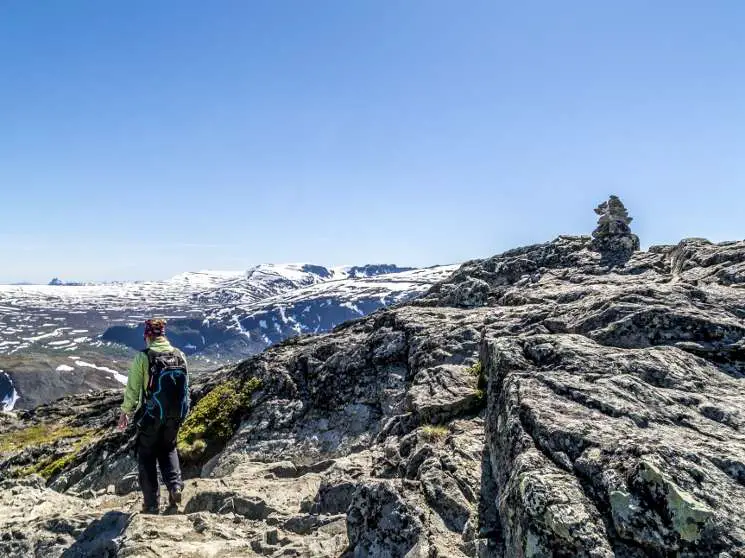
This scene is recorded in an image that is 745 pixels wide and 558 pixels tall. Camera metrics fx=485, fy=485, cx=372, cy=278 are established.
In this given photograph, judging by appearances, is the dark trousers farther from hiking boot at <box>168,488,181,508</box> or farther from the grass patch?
the grass patch

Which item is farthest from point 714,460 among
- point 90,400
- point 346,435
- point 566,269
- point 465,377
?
point 90,400

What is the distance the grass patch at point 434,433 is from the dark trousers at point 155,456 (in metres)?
6.96

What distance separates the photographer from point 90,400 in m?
73.7

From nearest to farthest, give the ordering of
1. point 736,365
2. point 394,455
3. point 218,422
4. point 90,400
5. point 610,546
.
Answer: point 610,546, point 736,365, point 394,455, point 218,422, point 90,400

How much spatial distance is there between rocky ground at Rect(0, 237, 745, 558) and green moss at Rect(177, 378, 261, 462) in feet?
0.26

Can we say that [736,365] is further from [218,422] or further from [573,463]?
[218,422]

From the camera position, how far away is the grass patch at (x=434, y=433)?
12.8m

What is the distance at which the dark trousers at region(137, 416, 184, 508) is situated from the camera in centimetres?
1341

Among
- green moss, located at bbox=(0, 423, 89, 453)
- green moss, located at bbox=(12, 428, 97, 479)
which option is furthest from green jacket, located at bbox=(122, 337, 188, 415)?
green moss, located at bbox=(0, 423, 89, 453)

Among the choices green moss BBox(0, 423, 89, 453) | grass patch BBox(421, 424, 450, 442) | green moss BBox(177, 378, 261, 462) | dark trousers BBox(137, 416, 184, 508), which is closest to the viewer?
grass patch BBox(421, 424, 450, 442)

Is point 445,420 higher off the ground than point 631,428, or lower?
lower

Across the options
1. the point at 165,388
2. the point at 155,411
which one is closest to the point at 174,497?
the point at 155,411

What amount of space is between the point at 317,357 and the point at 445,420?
30.3 ft

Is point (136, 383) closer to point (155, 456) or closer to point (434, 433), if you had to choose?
point (155, 456)
